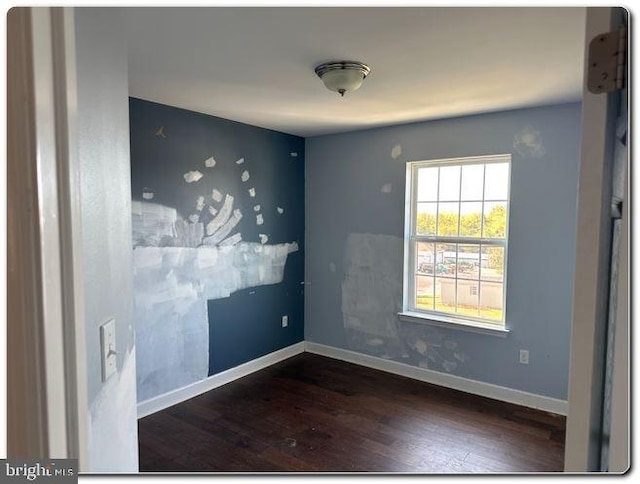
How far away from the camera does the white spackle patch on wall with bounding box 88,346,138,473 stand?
0.96 metres

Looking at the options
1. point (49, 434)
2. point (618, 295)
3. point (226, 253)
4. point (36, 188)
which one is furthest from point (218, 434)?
point (618, 295)

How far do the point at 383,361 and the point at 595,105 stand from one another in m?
3.55

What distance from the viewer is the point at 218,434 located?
9.17ft

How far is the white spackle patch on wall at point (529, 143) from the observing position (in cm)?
310

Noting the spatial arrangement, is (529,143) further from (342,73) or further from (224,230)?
(224,230)

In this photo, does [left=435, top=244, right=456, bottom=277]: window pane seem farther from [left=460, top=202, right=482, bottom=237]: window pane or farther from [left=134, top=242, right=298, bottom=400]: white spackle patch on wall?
[left=134, top=242, right=298, bottom=400]: white spackle patch on wall

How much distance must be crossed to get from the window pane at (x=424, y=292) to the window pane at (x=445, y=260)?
0.12 meters

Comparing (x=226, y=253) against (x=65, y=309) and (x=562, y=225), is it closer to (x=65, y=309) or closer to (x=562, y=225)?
(x=562, y=225)

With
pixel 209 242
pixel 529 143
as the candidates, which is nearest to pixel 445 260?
pixel 529 143

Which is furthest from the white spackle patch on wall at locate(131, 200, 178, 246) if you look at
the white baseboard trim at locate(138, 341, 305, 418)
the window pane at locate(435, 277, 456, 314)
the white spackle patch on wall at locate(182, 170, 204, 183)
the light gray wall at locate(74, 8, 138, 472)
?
the window pane at locate(435, 277, 456, 314)

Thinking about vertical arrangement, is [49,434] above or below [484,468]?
above

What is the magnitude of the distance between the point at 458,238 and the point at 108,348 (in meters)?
3.10

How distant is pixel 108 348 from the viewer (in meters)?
1.01

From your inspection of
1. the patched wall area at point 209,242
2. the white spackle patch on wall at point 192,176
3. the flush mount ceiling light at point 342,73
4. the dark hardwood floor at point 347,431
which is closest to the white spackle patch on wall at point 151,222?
the patched wall area at point 209,242
